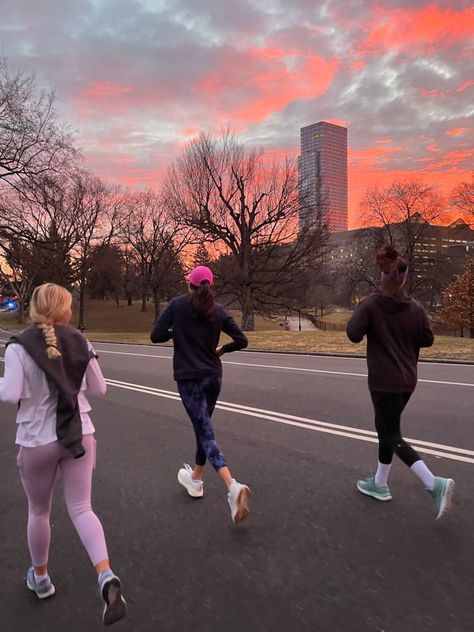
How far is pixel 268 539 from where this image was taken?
11.4 feet

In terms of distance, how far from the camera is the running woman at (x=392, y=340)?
376 centimetres

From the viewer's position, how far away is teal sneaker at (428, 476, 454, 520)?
357cm

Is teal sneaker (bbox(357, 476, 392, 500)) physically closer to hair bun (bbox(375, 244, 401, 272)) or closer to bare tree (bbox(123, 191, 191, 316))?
hair bun (bbox(375, 244, 401, 272))

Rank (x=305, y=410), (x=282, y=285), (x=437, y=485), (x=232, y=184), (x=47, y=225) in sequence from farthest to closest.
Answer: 1. (x=47, y=225)
2. (x=282, y=285)
3. (x=232, y=184)
4. (x=305, y=410)
5. (x=437, y=485)

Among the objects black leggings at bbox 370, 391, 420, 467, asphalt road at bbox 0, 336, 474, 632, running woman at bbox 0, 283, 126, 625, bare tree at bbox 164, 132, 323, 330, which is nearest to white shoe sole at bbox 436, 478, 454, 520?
asphalt road at bbox 0, 336, 474, 632

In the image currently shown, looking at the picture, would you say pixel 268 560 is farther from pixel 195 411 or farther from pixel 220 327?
pixel 220 327

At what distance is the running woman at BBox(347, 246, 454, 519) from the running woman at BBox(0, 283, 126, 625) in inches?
83.1

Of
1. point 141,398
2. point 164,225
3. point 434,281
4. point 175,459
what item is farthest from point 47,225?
point 175,459

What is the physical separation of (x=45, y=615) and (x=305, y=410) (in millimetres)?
5173

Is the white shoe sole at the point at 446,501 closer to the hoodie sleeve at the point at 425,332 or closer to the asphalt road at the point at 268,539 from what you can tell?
the asphalt road at the point at 268,539

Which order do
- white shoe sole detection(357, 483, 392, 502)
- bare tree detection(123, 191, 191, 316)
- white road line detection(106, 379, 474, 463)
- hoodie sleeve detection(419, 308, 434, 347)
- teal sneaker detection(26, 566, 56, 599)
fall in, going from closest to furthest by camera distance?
teal sneaker detection(26, 566, 56, 599) → hoodie sleeve detection(419, 308, 434, 347) → white shoe sole detection(357, 483, 392, 502) → white road line detection(106, 379, 474, 463) → bare tree detection(123, 191, 191, 316)

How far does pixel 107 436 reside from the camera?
6.32 m

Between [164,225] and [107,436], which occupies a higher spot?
[164,225]

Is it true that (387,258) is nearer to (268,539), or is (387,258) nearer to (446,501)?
(446,501)
